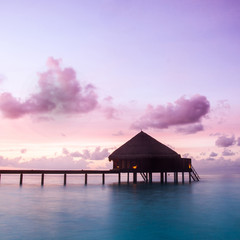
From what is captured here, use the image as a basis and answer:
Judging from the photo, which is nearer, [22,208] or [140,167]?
[22,208]

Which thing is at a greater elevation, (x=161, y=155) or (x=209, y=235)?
(x=161, y=155)

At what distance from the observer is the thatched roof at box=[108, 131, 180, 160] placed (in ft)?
176

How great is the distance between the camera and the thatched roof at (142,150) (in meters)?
53.6

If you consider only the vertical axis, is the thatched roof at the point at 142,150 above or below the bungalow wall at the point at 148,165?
above

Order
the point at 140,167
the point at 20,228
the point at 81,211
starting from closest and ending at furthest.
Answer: the point at 20,228
the point at 81,211
the point at 140,167

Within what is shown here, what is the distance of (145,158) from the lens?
53.5 metres

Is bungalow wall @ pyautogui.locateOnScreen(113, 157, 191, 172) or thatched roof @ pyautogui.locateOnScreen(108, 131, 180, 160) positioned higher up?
thatched roof @ pyautogui.locateOnScreen(108, 131, 180, 160)

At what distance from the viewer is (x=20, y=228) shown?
20.2 metres

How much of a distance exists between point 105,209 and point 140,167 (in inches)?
969

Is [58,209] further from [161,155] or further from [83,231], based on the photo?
[161,155]

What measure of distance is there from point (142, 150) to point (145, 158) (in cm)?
148

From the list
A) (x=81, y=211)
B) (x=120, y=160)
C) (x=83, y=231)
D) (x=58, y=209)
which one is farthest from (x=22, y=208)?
(x=120, y=160)

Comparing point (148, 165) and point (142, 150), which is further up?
point (142, 150)

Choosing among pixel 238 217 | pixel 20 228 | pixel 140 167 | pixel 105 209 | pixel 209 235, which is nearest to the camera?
pixel 209 235
